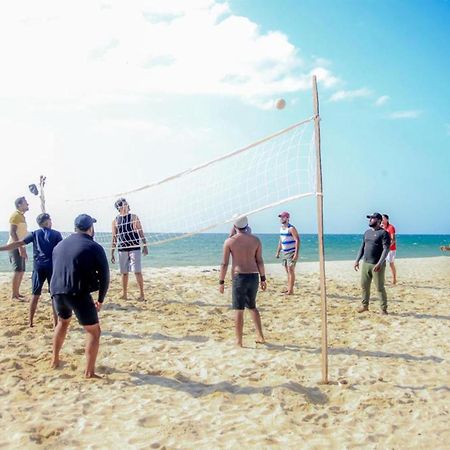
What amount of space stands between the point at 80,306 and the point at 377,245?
499 centimetres

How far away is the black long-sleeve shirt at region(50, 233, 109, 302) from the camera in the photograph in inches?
163

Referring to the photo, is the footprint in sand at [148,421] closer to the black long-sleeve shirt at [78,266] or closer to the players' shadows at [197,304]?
the black long-sleeve shirt at [78,266]

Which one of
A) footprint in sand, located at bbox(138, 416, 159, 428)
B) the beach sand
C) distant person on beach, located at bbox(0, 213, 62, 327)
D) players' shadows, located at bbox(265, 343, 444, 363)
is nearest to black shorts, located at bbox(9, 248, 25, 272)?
the beach sand

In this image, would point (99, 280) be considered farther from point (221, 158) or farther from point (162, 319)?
point (162, 319)

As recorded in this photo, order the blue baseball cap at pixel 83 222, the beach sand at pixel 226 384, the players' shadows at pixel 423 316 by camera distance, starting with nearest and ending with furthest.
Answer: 1. the beach sand at pixel 226 384
2. the blue baseball cap at pixel 83 222
3. the players' shadows at pixel 423 316

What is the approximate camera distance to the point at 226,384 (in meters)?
4.27

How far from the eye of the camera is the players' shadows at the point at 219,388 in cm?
405

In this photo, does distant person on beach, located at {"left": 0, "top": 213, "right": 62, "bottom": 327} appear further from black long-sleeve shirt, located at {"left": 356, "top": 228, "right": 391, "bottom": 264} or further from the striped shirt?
black long-sleeve shirt, located at {"left": 356, "top": 228, "right": 391, "bottom": 264}


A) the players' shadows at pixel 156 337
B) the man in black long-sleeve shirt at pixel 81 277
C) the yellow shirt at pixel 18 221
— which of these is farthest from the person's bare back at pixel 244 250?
the yellow shirt at pixel 18 221

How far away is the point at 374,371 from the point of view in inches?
183

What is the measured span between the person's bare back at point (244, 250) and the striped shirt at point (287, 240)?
3.32m

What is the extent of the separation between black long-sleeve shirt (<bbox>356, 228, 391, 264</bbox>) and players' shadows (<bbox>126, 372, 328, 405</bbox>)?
367cm

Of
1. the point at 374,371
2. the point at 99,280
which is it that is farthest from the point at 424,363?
the point at 99,280

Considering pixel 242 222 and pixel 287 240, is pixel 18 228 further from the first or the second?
pixel 287 240
